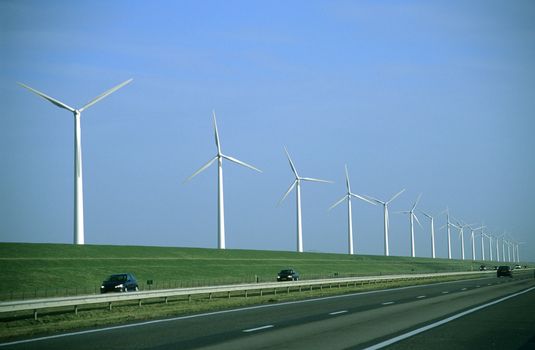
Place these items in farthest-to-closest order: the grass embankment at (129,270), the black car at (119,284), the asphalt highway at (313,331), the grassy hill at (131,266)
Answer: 1. the grassy hill at (131,266)
2. the black car at (119,284)
3. the grass embankment at (129,270)
4. the asphalt highway at (313,331)

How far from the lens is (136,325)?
2530 centimetres

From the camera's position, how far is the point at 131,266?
6931 centimetres

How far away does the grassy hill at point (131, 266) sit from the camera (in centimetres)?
5253

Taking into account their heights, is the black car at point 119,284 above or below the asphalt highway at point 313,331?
above

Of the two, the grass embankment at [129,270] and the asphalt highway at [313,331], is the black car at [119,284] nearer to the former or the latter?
the grass embankment at [129,270]

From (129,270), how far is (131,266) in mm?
2262

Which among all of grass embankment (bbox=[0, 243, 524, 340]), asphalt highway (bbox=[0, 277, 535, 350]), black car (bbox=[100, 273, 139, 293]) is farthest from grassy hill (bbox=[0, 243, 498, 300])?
asphalt highway (bbox=[0, 277, 535, 350])

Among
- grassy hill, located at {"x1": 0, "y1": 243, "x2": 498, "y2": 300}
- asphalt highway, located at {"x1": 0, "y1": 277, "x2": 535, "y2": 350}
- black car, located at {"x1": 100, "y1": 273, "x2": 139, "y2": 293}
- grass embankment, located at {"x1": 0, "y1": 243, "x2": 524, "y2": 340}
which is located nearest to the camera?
asphalt highway, located at {"x1": 0, "y1": 277, "x2": 535, "y2": 350}

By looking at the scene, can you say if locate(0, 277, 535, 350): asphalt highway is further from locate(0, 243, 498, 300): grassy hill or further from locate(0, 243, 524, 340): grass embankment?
locate(0, 243, 498, 300): grassy hill

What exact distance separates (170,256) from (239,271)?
756 cm

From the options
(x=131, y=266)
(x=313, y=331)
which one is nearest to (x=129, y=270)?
(x=131, y=266)

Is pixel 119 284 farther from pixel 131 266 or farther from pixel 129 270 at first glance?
pixel 131 266

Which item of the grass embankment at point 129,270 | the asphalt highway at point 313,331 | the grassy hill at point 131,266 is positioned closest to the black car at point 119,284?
the grassy hill at point 131,266

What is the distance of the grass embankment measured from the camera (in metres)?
29.2
